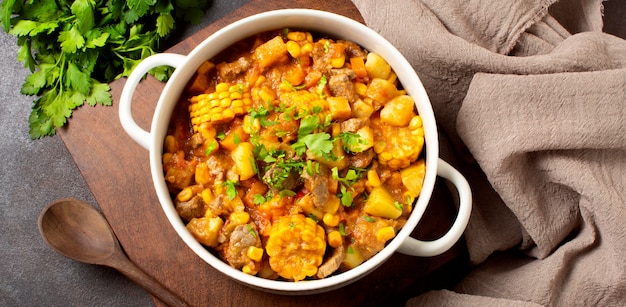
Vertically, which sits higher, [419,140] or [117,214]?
[419,140]

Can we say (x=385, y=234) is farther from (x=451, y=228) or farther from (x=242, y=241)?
(x=242, y=241)

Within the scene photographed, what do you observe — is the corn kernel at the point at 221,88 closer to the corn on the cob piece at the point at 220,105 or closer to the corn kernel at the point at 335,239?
the corn on the cob piece at the point at 220,105

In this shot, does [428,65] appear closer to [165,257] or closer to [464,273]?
[464,273]

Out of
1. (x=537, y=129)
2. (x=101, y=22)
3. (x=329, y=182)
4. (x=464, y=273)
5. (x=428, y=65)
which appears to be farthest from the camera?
(x=464, y=273)

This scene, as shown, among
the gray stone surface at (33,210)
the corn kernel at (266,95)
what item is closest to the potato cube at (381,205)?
the corn kernel at (266,95)

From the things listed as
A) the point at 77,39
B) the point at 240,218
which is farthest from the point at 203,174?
the point at 77,39

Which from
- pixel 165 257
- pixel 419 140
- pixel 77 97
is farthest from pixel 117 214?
pixel 419 140

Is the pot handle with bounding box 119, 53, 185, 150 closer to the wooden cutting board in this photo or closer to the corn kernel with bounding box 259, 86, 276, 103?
the corn kernel with bounding box 259, 86, 276, 103
